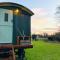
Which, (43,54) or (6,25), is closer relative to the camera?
(6,25)

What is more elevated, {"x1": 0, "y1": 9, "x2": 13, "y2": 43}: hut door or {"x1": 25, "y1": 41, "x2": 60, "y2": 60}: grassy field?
{"x1": 0, "y1": 9, "x2": 13, "y2": 43}: hut door

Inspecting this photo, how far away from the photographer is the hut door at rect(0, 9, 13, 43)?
13.5 meters

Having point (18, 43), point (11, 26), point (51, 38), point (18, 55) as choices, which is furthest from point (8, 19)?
point (51, 38)

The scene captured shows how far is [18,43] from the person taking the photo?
13.4 m

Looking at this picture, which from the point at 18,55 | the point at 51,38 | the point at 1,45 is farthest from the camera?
the point at 51,38

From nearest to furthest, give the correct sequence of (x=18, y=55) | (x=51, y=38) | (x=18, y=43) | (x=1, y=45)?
(x=1, y=45), (x=18, y=43), (x=18, y=55), (x=51, y=38)

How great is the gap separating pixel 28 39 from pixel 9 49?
4.92ft

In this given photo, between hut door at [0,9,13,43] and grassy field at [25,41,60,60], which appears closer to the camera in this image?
hut door at [0,9,13,43]

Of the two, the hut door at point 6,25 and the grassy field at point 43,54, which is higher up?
the hut door at point 6,25

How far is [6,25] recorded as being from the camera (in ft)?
44.6

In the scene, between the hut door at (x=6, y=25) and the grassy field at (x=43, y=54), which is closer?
the hut door at (x=6, y=25)

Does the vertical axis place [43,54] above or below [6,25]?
below

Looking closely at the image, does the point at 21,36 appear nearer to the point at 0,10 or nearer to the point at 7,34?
the point at 7,34

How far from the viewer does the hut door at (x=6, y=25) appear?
13.5 m
